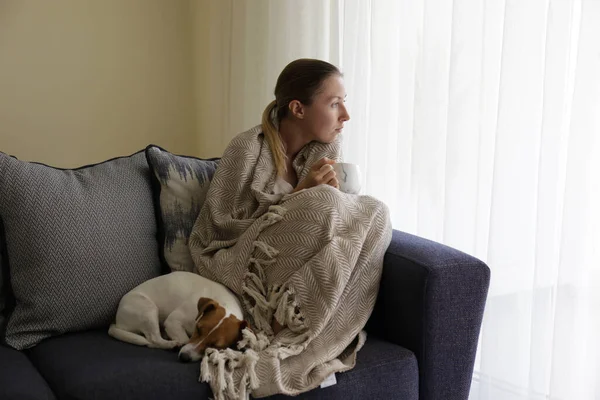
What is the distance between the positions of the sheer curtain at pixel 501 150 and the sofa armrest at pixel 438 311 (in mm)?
233

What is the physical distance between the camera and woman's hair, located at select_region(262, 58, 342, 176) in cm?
200

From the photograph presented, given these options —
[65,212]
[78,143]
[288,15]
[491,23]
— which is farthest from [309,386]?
[78,143]

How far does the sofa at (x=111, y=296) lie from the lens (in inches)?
62.2

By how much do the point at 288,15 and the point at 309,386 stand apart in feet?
5.26

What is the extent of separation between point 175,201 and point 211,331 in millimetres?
518

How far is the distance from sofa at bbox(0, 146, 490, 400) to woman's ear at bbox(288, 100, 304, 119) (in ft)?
1.50

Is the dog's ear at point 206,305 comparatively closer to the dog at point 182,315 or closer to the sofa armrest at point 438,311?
the dog at point 182,315

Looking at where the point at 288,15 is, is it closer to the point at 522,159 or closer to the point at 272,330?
the point at 522,159

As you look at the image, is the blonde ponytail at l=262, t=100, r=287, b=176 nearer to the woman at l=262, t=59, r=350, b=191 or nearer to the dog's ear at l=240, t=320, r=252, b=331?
the woman at l=262, t=59, r=350, b=191

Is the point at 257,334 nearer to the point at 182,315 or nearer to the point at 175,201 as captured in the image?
the point at 182,315

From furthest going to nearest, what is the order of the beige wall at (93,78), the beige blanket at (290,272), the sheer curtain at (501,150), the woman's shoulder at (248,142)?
A: the beige wall at (93,78)
the woman's shoulder at (248,142)
the sheer curtain at (501,150)
the beige blanket at (290,272)

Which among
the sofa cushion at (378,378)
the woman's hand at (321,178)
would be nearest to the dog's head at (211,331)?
the sofa cushion at (378,378)

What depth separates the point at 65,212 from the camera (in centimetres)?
177

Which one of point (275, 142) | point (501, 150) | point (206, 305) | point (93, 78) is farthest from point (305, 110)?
point (93, 78)
